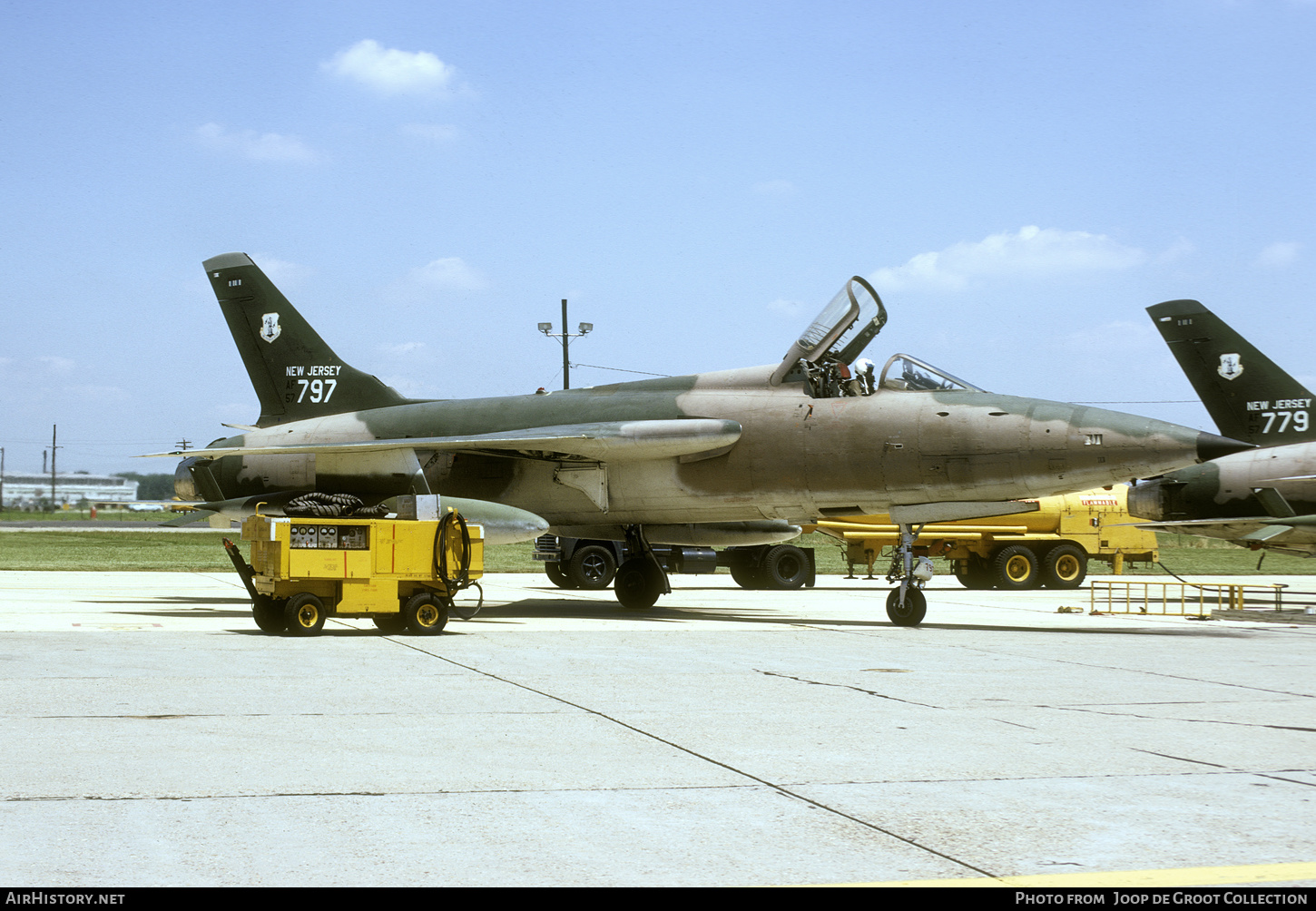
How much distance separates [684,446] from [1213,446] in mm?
6295

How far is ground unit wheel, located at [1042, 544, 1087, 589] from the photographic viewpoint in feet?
88.7

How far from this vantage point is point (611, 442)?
16.3 metres

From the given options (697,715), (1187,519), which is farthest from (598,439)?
(1187,519)

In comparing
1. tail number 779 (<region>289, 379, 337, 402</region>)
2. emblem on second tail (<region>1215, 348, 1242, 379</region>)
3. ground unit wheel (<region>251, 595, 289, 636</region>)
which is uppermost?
emblem on second tail (<region>1215, 348, 1242, 379</region>)

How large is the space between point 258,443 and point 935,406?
10.3 m

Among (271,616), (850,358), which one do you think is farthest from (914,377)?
(271,616)

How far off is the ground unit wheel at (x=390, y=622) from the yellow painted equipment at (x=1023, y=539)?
14.7 m

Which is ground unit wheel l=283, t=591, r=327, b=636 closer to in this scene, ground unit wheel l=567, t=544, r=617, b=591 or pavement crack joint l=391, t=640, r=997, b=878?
pavement crack joint l=391, t=640, r=997, b=878

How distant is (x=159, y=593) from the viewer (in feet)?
67.4

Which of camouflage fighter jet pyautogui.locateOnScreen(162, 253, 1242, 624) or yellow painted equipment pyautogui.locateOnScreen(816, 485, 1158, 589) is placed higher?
camouflage fighter jet pyautogui.locateOnScreen(162, 253, 1242, 624)

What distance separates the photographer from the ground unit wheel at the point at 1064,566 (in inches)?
1065

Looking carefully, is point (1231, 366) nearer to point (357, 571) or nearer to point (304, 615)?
point (357, 571)

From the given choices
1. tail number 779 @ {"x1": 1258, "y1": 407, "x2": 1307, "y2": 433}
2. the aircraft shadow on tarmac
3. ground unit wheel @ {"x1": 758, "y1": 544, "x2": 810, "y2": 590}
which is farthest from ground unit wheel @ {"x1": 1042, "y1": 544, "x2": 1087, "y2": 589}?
the aircraft shadow on tarmac

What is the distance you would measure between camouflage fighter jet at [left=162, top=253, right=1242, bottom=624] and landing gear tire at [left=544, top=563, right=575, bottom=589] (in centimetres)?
609
